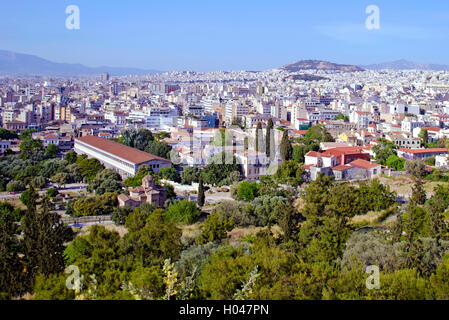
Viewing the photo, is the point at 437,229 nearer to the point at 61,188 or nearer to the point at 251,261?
the point at 251,261

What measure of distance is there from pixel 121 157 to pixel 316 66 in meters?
84.4

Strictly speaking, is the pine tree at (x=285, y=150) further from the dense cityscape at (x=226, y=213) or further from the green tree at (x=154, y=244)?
the green tree at (x=154, y=244)

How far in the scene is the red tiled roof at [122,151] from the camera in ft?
50.6

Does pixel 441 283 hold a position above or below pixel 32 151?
below

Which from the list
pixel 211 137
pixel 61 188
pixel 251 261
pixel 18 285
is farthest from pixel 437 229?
pixel 211 137

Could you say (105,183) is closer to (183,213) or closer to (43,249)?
(183,213)

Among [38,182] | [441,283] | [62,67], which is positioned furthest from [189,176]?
[62,67]

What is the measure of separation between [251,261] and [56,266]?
272 centimetres

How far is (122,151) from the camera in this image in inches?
659

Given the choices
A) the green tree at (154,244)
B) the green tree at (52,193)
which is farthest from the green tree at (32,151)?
the green tree at (154,244)

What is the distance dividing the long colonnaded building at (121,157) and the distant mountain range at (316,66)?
78.8 metres

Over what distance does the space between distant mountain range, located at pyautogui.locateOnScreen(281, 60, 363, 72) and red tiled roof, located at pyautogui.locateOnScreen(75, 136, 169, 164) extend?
78265 millimetres

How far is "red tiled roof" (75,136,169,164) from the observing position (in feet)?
50.6
